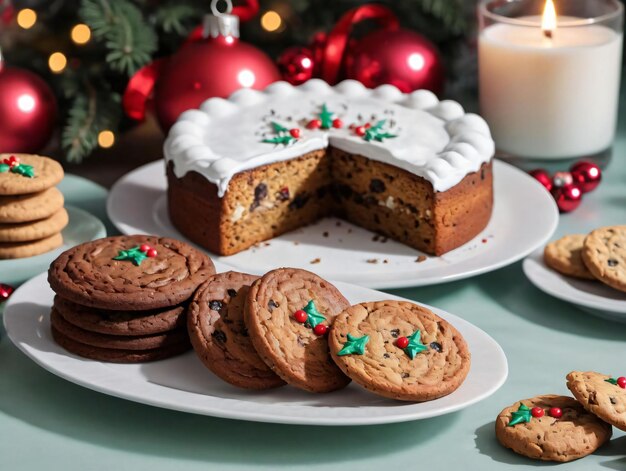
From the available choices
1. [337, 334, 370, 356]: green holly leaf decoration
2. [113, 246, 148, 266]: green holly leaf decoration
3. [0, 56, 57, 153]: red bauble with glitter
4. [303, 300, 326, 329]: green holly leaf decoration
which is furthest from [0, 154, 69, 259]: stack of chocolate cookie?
[337, 334, 370, 356]: green holly leaf decoration

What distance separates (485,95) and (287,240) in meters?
0.95

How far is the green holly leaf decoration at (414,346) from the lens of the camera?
7.33ft

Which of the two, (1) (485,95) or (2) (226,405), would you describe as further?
(1) (485,95)

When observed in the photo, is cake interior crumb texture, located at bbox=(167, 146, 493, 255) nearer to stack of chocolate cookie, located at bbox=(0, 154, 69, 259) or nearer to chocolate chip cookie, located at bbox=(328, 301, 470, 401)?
stack of chocolate cookie, located at bbox=(0, 154, 69, 259)

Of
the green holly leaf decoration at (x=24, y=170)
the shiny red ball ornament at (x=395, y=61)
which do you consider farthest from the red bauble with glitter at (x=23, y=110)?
the shiny red ball ornament at (x=395, y=61)

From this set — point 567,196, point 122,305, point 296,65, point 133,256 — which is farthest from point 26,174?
point 567,196

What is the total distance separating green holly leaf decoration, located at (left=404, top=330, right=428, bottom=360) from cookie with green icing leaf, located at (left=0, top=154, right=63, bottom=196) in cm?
115

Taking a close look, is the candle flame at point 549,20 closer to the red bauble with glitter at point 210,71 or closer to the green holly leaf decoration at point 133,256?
the red bauble with glitter at point 210,71

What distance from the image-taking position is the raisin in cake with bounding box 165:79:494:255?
9.86 feet

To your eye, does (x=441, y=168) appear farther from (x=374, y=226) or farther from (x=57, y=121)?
(x=57, y=121)

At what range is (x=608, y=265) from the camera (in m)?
2.70

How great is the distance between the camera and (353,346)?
7.25 feet

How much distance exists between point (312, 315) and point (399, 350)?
0.21m

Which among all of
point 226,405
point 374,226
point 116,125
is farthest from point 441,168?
point 116,125
